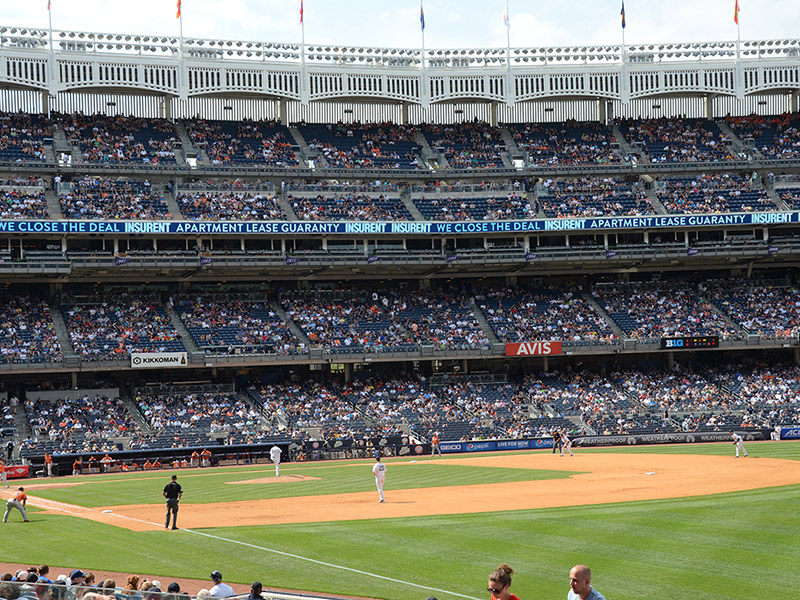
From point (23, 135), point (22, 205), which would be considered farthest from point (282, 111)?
point (22, 205)

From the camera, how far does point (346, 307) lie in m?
62.8

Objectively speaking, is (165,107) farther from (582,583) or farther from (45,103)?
(582,583)

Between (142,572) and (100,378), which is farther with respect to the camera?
(100,378)

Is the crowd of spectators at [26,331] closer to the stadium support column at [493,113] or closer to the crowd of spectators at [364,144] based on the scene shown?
the crowd of spectators at [364,144]

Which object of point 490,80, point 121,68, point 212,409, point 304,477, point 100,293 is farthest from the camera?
point 490,80

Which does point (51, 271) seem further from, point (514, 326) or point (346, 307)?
point (514, 326)

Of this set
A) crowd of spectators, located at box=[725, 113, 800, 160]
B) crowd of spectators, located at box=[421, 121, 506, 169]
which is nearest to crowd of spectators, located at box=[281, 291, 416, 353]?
crowd of spectators, located at box=[421, 121, 506, 169]

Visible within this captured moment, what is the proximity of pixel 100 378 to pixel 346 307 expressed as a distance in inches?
649

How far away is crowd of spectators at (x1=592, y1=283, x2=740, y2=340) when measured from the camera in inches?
2406

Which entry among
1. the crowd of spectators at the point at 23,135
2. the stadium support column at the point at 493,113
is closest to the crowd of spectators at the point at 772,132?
the stadium support column at the point at 493,113

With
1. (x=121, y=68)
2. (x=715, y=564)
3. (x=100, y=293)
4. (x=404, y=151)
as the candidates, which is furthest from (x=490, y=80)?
(x=715, y=564)

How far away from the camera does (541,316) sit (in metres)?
63.0

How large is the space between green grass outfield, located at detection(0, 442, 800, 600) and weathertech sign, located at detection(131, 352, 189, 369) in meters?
25.3

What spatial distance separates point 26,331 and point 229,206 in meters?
15.0
